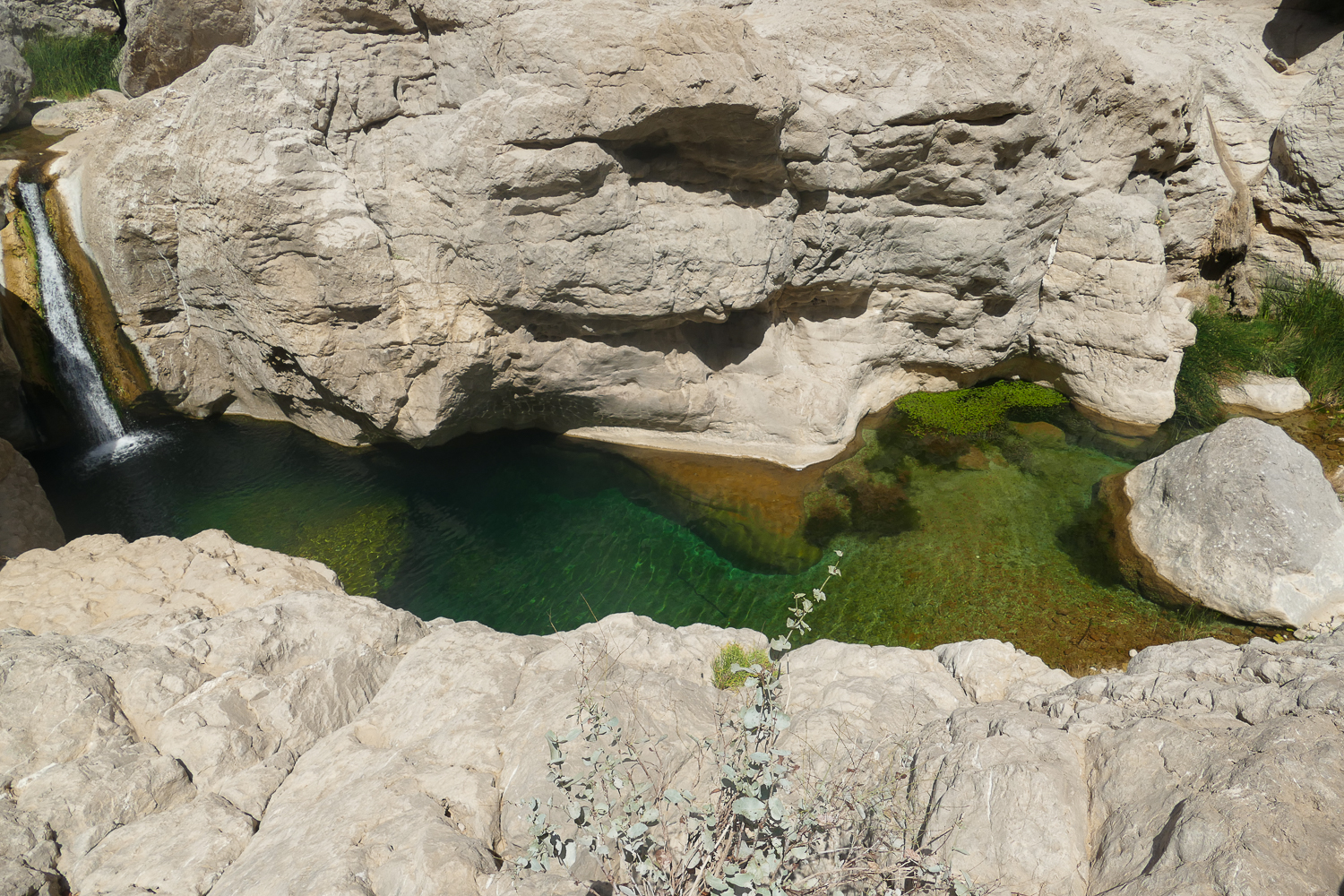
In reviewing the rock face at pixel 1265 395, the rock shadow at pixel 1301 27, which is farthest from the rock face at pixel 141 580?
the rock shadow at pixel 1301 27

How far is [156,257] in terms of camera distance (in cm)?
1005

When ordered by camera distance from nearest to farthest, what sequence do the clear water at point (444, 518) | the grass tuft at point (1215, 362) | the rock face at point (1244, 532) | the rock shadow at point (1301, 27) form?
the rock face at point (1244, 532) < the clear water at point (444, 518) < the grass tuft at point (1215, 362) < the rock shadow at point (1301, 27)

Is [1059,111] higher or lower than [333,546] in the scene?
higher

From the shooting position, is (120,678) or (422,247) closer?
(120,678)

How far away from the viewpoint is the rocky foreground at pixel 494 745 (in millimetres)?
3338

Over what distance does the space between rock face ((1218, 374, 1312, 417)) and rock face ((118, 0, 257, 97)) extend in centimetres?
1696

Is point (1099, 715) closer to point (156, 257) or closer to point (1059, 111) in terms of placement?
point (1059, 111)

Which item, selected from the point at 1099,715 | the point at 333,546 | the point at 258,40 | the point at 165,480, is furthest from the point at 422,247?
the point at 1099,715

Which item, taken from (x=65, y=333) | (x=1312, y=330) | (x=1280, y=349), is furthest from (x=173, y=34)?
(x=1312, y=330)

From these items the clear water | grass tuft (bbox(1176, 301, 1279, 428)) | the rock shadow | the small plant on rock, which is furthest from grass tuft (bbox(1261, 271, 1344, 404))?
the small plant on rock

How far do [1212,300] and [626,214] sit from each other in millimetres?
10402

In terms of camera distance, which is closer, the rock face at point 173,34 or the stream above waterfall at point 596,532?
the stream above waterfall at point 596,532

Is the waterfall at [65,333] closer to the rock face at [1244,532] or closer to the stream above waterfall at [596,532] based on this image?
the stream above waterfall at [596,532]

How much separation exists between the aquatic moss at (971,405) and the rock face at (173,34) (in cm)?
1290
